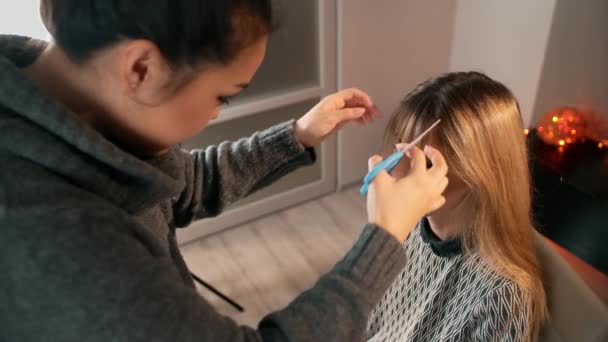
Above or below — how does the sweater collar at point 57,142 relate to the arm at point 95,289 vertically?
above

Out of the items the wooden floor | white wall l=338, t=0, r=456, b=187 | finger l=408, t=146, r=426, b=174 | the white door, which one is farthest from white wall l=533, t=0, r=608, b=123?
finger l=408, t=146, r=426, b=174

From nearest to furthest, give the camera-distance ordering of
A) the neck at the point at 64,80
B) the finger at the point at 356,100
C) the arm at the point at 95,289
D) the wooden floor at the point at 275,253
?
the arm at the point at 95,289, the neck at the point at 64,80, the finger at the point at 356,100, the wooden floor at the point at 275,253

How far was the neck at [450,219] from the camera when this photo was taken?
96 cm

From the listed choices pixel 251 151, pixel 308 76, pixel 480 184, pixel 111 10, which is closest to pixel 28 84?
pixel 111 10

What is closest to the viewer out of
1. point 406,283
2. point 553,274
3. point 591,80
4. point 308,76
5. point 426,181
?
point 426,181

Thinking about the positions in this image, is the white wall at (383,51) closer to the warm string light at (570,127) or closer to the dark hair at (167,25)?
the warm string light at (570,127)

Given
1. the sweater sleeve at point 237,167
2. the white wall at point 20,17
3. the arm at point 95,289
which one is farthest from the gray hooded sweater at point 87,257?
the white wall at point 20,17

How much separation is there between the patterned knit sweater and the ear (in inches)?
26.1

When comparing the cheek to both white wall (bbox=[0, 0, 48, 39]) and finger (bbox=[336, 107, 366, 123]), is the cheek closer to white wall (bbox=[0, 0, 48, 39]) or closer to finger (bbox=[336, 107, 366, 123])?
finger (bbox=[336, 107, 366, 123])

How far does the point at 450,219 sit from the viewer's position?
39.0 inches

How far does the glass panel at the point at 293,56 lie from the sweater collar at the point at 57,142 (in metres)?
1.33

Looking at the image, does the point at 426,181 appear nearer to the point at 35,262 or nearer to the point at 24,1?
the point at 35,262

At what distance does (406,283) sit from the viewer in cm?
110

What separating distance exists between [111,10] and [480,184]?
67 centimetres
